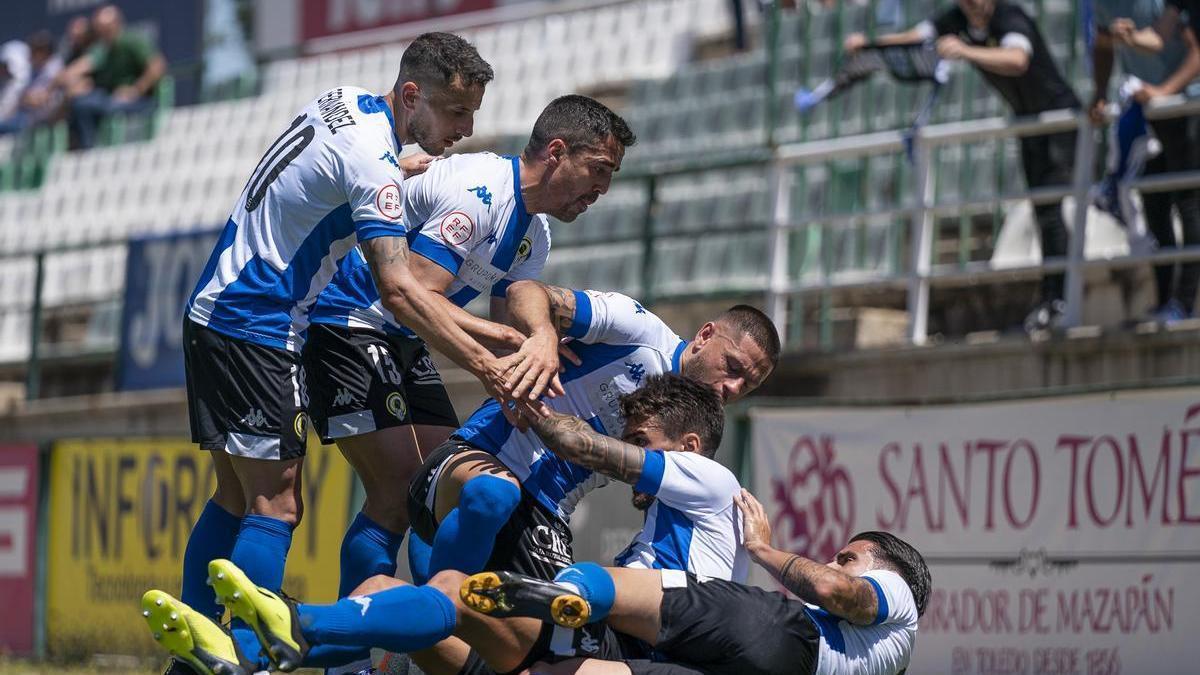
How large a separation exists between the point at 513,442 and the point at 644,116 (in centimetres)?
953

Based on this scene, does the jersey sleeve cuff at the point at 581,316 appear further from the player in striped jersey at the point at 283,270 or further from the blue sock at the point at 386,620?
the blue sock at the point at 386,620

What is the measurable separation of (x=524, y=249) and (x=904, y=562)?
1.53 metres

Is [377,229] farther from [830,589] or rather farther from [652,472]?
[830,589]

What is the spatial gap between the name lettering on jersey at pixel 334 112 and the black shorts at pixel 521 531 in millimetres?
1025

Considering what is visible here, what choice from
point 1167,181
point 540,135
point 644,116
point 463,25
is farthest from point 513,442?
point 463,25

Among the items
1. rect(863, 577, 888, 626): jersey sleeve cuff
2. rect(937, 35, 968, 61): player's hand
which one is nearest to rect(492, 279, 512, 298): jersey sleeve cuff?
rect(863, 577, 888, 626): jersey sleeve cuff

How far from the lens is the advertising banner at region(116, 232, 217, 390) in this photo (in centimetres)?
1345

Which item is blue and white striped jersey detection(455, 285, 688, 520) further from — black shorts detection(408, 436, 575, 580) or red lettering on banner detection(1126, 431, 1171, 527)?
red lettering on banner detection(1126, 431, 1171, 527)

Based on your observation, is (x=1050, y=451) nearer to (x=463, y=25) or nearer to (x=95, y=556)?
(x=95, y=556)

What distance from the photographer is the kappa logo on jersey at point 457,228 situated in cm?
573

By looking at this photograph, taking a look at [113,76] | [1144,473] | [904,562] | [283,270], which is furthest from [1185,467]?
[113,76]

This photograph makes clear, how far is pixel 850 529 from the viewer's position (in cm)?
875

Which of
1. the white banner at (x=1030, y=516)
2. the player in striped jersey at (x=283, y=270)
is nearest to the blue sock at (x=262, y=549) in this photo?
the player in striped jersey at (x=283, y=270)

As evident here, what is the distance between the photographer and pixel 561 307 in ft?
18.4
